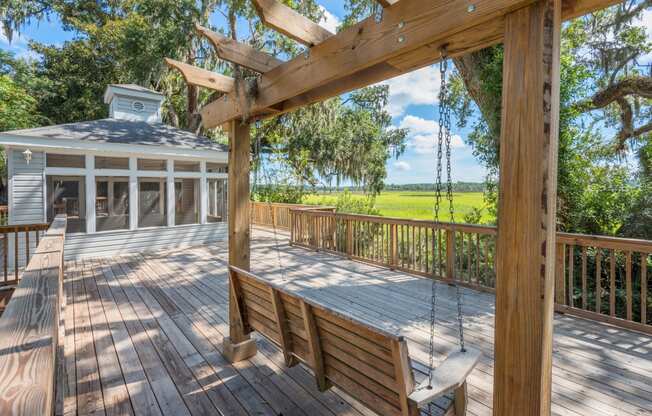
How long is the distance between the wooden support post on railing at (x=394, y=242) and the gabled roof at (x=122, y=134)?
4897mm

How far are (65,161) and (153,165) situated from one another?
5.10 feet

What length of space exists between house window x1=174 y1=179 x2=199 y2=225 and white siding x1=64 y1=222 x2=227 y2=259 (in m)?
0.27

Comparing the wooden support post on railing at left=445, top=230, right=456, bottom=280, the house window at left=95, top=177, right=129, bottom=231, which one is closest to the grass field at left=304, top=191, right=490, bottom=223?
the wooden support post on railing at left=445, top=230, right=456, bottom=280

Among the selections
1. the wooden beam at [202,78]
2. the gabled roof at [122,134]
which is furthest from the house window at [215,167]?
the wooden beam at [202,78]

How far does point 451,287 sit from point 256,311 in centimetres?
296

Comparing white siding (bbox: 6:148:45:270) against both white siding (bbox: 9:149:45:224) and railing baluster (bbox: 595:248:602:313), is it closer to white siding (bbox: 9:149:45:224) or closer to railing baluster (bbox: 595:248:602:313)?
white siding (bbox: 9:149:45:224)

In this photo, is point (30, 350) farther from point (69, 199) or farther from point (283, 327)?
point (69, 199)

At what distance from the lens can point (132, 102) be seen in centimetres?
918

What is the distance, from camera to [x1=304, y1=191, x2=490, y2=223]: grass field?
604 centimetres

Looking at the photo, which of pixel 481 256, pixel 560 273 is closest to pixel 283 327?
pixel 560 273

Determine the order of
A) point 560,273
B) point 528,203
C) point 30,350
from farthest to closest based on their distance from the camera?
point 560,273
point 528,203
point 30,350

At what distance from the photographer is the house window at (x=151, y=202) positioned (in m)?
7.35

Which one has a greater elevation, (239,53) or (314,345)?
(239,53)

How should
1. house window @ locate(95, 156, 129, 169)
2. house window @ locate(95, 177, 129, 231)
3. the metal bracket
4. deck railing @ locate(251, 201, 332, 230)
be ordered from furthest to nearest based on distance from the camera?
deck railing @ locate(251, 201, 332, 230) → house window @ locate(95, 177, 129, 231) → house window @ locate(95, 156, 129, 169) → the metal bracket
